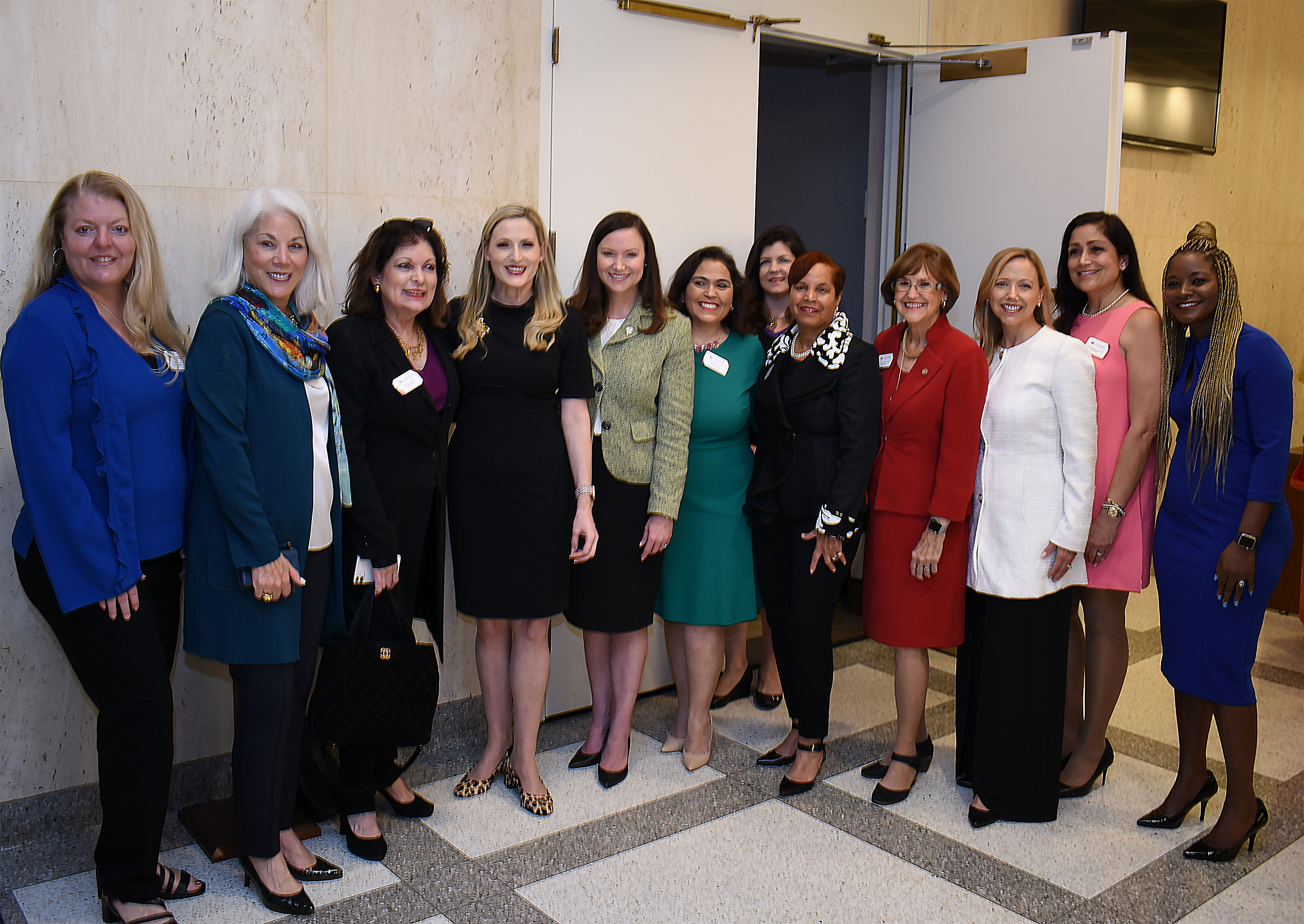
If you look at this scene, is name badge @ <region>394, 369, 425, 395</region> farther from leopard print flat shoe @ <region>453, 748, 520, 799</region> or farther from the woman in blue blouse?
leopard print flat shoe @ <region>453, 748, 520, 799</region>

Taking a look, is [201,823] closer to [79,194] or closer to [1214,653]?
[79,194]

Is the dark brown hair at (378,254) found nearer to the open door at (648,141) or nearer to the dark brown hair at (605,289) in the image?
the dark brown hair at (605,289)

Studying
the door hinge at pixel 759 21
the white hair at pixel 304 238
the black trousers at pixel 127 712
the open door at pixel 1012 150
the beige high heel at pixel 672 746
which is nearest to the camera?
the black trousers at pixel 127 712

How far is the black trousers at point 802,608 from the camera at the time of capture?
312 centimetres

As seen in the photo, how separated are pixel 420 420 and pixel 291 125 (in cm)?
105

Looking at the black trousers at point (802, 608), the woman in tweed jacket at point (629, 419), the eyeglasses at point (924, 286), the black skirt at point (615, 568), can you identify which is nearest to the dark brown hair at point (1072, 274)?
the eyeglasses at point (924, 286)

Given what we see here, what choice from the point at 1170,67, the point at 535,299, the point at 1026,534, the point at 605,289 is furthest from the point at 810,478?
the point at 1170,67

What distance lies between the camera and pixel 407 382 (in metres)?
2.70

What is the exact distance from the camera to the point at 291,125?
3.03m

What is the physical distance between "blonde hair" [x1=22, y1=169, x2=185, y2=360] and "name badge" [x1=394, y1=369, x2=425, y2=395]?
0.53 metres

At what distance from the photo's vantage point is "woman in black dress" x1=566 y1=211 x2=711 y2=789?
3088 millimetres


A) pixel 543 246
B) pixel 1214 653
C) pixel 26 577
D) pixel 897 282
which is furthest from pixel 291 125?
pixel 1214 653

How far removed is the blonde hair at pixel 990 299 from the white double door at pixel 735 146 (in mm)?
1284

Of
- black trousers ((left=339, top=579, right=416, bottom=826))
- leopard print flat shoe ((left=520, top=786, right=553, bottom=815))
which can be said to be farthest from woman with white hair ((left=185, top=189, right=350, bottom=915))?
leopard print flat shoe ((left=520, top=786, right=553, bottom=815))
